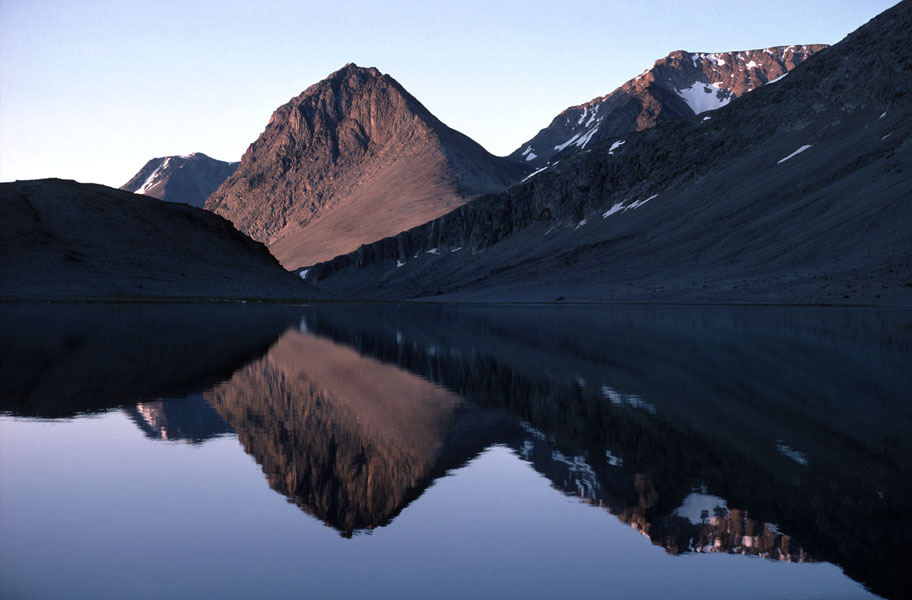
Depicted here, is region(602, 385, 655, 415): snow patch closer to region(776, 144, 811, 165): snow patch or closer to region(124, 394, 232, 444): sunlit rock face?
region(124, 394, 232, 444): sunlit rock face

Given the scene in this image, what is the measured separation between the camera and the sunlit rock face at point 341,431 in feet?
36.0

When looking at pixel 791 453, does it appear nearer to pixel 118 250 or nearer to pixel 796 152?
pixel 118 250

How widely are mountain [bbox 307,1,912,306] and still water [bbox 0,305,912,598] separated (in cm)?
6340

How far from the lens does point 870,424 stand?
16.0 metres

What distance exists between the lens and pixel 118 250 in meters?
124

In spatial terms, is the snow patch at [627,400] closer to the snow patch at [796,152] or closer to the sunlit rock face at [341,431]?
the sunlit rock face at [341,431]

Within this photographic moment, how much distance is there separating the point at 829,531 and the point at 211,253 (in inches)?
5401

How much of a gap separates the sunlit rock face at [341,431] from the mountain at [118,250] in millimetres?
88792

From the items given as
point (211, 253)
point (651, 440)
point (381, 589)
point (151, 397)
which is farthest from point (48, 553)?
point (211, 253)

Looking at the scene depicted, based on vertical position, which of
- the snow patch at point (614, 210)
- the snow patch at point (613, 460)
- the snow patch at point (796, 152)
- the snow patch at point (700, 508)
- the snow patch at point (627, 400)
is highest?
the snow patch at point (796, 152)

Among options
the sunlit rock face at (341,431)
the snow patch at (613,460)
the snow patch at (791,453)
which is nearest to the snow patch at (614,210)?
the sunlit rock face at (341,431)

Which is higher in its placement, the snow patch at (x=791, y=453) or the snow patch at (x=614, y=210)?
the snow patch at (x=614, y=210)

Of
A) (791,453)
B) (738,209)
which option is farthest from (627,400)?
(738,209)

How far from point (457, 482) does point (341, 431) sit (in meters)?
4.23
